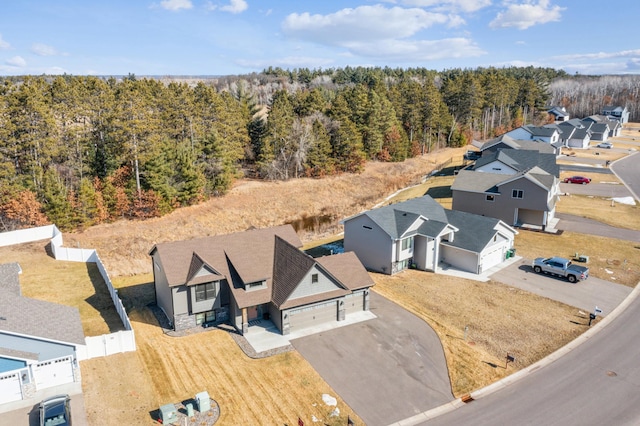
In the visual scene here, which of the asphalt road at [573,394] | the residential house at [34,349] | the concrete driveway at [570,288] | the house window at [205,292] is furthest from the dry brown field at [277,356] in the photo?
the house window at [205,292]

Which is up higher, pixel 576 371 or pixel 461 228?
pixel 461 228

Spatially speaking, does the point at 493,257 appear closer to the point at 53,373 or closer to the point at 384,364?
the point at 384,364

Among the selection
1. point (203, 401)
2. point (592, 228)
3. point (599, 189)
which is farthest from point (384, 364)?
point (599, 189)

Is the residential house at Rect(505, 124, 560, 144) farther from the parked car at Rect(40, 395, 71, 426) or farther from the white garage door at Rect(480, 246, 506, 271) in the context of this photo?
the parked car at Rect(40, 395, 71, 426)

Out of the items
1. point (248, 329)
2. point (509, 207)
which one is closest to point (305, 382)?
point (248, 329)

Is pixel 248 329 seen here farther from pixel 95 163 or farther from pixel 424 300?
pixel 95 163

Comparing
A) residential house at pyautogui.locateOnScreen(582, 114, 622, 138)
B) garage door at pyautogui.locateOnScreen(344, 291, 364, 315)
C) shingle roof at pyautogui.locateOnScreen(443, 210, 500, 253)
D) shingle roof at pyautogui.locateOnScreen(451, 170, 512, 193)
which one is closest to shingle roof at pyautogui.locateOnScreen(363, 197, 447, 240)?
shingle roof at pyautogui.locateOnScreen(443, 210, 500, 253)
